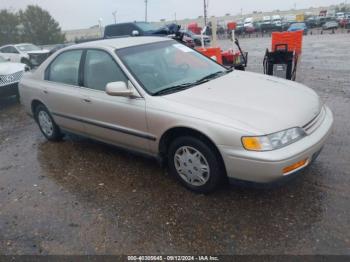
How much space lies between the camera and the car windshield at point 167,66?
11.9 ft

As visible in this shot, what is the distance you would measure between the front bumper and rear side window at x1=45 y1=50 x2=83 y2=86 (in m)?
2.46

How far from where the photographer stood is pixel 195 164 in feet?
10.7

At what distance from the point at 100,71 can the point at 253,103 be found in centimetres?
196

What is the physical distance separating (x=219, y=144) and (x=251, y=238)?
2.79ft

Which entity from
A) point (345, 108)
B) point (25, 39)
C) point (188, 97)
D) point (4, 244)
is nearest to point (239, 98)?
point (188, 97)

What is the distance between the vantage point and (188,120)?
122 inches

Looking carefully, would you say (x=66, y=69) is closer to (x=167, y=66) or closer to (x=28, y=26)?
(x=167, y=66)

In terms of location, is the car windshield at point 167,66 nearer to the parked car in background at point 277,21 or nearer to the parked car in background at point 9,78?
the parked car in background at point 9,78

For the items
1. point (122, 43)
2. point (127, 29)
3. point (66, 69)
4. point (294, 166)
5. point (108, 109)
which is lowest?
point (294, 166)

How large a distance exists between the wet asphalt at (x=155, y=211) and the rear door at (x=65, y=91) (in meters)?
0.58

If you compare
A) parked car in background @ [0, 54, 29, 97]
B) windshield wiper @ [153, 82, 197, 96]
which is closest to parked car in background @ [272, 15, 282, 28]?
parked car in background @ [0, 54, 29, 97]

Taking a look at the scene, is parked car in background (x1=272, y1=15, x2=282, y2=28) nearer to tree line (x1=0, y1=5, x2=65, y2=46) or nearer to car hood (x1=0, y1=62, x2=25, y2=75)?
tree line (x1=0, y1=5, x2=65, y2=46)

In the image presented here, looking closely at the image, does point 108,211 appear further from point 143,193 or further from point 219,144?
point 219,144

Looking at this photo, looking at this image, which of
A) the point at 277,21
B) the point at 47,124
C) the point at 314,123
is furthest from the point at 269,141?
the point at 277,21
